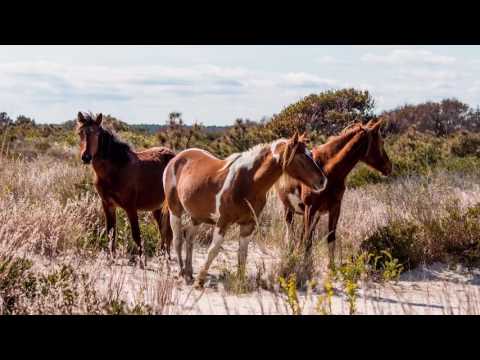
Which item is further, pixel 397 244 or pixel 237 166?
pixel 397 244

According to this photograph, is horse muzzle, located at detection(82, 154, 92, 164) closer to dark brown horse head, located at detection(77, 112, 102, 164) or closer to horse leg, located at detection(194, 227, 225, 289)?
dark brown horse head, located at detection(77, 112, 102, 164)

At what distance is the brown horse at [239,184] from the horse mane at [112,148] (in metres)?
1.33

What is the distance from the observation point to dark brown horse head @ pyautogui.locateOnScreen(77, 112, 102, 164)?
827 cm

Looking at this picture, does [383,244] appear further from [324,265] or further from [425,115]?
[425,115]

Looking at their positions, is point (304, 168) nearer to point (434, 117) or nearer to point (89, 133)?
point (89, 133)

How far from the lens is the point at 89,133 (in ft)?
27.5

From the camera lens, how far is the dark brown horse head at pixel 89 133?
27.1 ft

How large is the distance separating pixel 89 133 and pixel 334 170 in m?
3.30

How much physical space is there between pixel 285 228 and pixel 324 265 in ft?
4.08

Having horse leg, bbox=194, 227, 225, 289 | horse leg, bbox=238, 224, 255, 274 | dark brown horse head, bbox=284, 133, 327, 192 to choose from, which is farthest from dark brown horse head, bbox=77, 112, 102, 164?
dark brown horse head, bbox=284, 133, 327, 192

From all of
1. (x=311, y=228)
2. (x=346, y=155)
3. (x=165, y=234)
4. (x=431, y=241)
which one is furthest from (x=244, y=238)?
(x=431, y=241)

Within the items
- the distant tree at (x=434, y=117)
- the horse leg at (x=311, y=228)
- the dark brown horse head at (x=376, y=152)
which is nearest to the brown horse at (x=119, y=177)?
the horse leg at (x=311, y=228)

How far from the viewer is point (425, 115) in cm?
3819

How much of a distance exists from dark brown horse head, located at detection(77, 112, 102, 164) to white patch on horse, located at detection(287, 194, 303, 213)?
8.92 ft
